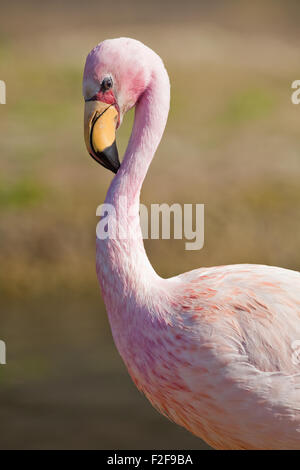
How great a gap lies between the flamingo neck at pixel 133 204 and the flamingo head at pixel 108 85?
0.06m

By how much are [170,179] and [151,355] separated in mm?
5103

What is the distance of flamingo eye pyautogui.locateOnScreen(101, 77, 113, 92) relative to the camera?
2.51 m

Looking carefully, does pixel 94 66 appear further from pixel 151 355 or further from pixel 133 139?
pixel 151 355

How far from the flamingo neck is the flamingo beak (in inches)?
3.5

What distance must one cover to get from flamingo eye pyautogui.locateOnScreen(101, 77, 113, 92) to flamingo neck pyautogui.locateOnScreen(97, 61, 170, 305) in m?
0.14

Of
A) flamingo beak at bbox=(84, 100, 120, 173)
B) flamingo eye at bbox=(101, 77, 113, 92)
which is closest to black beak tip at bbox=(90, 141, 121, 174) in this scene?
flamingo beak at bbox=(84, 100, 120, 173)

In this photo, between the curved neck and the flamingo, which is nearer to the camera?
the flamingo

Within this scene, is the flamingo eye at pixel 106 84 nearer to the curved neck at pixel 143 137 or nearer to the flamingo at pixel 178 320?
the flamingo at pixel 178 320

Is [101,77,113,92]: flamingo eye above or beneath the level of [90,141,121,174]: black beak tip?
above

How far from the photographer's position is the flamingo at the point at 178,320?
2457 millimetres

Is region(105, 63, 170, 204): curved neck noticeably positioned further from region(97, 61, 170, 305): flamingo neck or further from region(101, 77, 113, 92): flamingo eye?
region(101, 77, 113, 92): flamingo eye

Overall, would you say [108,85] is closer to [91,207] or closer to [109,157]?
[109,157]

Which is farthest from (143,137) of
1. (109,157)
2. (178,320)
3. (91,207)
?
(91,207)

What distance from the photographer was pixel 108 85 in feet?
8.29
